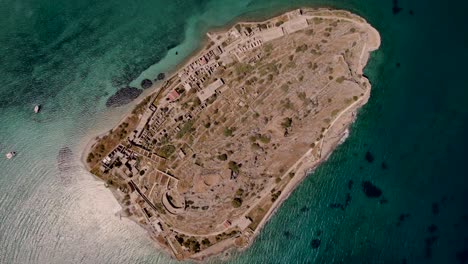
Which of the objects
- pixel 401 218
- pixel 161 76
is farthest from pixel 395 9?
pixel 161 76

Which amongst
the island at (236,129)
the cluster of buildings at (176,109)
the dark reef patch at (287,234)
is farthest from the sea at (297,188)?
the cluster of buildings at (176,109)

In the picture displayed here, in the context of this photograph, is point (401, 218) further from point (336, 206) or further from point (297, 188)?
point (297, 188)

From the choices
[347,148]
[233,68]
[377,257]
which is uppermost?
[233,68]

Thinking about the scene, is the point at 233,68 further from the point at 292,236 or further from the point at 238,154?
the point at 292,236

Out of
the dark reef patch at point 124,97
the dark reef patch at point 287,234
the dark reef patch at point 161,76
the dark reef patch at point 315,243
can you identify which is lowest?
the dark reef patch at point 315,243

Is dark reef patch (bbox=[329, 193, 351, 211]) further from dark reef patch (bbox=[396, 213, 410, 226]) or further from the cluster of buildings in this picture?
the cluster of buildings

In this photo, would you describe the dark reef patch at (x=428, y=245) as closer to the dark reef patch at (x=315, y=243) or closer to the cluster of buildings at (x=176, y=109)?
the dark reef patch at (x=315, y=243)

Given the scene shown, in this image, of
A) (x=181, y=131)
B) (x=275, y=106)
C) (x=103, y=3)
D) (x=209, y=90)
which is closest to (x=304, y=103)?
(x=275, y=106)
